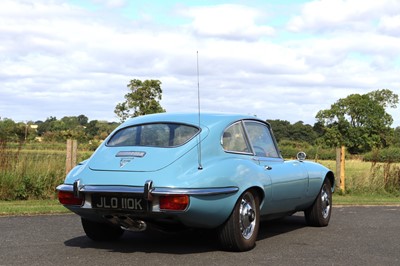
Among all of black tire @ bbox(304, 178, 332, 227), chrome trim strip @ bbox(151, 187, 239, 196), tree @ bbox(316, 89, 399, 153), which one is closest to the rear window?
chrome trim strip @ bbox(151, 187, 239, 196)

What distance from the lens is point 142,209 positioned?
5617 millimetres

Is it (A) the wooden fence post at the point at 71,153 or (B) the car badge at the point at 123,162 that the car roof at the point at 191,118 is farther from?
(A) the wooden fence post at the point at 71,153

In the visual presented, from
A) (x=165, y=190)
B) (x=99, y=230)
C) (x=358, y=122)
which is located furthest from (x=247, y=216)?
Answer: (x=358, y=122)

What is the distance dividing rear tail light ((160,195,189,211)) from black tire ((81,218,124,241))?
143 cm

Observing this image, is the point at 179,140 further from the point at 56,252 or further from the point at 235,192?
the point at 56,252

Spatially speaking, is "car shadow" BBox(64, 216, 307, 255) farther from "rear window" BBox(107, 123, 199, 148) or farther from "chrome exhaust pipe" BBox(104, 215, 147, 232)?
"rear window" BBox(107, 123, 199, 148)

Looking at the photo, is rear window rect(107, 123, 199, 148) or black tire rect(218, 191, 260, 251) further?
rear window rect(107, 123, 199, 148)

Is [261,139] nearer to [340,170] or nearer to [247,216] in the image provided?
[247,216]

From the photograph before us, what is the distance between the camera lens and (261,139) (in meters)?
7.48

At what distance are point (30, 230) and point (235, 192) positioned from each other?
3.22 metres

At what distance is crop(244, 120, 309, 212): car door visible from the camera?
6.99m

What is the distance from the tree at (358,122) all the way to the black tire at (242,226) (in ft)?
283

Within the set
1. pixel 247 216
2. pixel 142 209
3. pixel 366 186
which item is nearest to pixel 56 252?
pixel 142 209

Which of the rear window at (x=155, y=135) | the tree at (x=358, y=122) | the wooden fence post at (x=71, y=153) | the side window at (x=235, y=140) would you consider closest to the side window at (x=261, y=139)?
the side window at (x=235, y=140)
